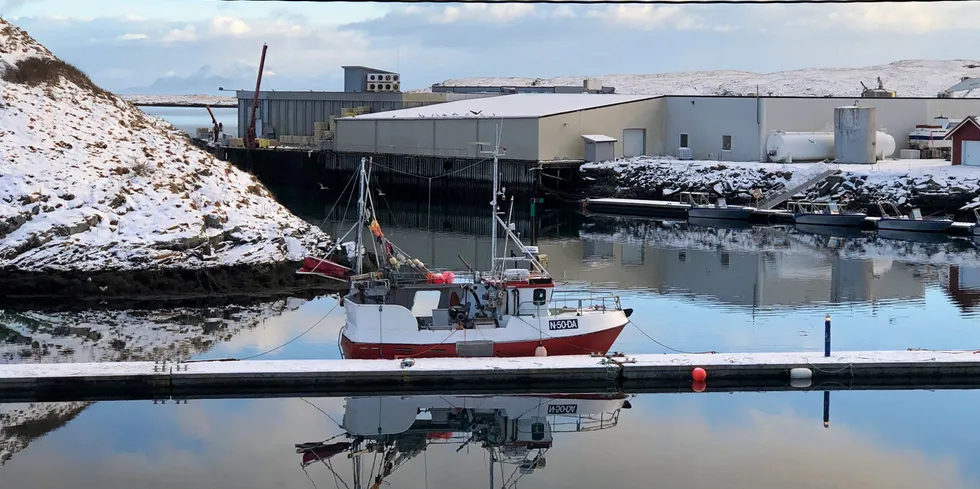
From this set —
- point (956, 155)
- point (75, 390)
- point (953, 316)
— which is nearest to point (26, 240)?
point (75, 390)

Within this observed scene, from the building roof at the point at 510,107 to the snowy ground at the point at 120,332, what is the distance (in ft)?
123

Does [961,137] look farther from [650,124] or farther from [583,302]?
[583,302]

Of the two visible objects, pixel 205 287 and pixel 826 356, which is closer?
pixel 826 356

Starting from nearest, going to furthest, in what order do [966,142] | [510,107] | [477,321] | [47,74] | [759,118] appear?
[477,321] < [47,74] < [966,142] < [759,118] < [510,107]

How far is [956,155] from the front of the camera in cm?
6131

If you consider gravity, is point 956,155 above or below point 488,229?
above

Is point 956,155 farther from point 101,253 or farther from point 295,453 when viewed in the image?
point 295,453

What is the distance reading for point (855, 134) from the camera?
216 feet

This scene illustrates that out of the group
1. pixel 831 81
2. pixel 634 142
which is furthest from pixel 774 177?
pixel 831 81

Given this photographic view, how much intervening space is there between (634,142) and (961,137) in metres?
18.8

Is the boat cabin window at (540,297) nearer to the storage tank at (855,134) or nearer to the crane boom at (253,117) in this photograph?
the storage tank at (855,134)

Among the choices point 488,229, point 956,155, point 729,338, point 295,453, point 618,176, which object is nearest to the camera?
point 295,453

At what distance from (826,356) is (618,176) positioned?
4326 cm

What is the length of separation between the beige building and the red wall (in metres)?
17.8
